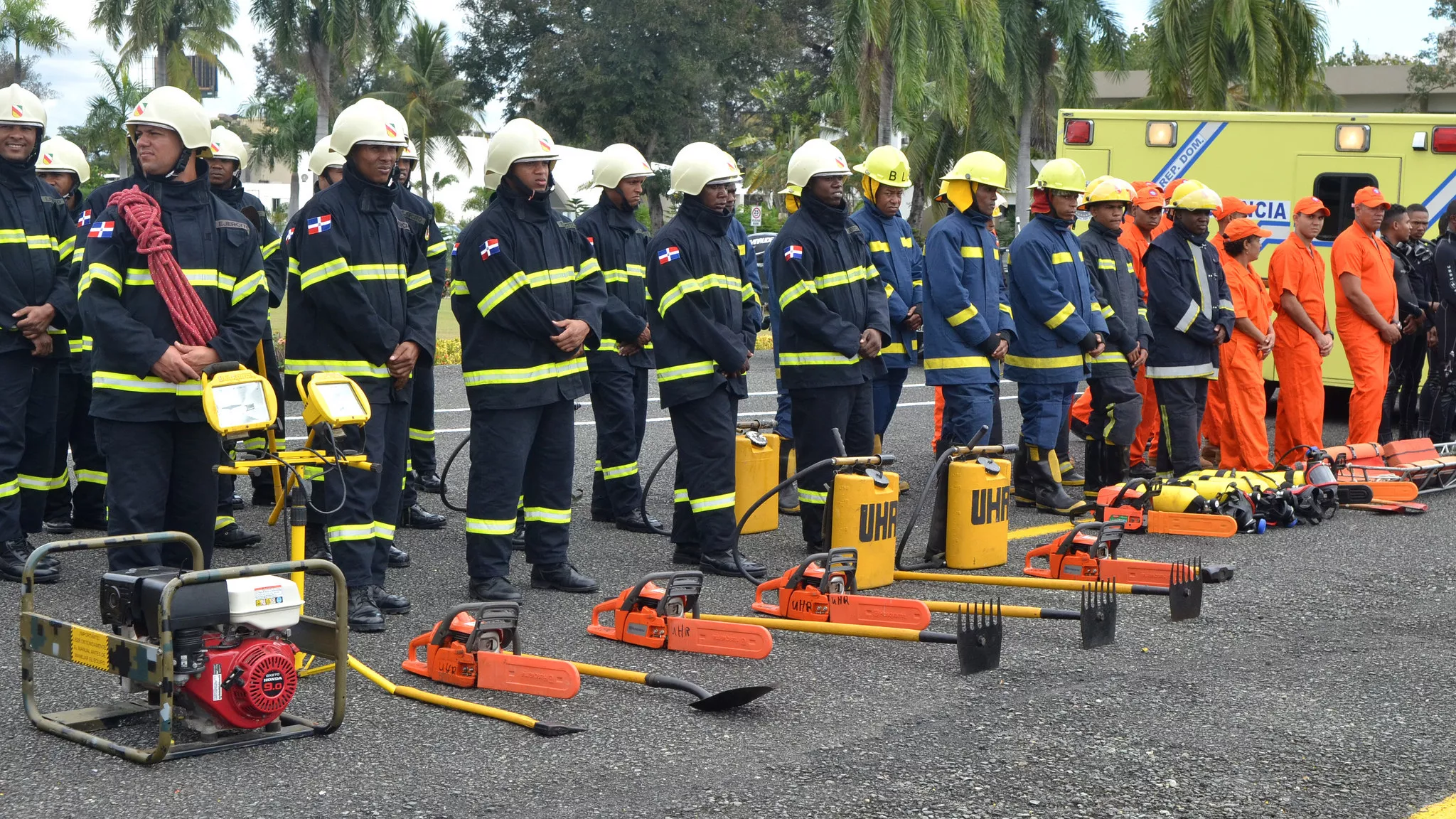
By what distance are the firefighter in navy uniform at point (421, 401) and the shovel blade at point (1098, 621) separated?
3239mm

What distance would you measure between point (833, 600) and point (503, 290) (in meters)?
2.11

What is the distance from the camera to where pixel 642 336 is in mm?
9312

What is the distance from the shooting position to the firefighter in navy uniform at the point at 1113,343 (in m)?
10.4

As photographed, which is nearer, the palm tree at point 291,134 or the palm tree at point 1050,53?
the palm tree at point 1050,53

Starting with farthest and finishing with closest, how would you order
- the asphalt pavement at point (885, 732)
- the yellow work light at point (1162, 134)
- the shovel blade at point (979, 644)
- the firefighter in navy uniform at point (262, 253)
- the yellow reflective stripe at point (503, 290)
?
the yellow work light at point (1162, 134) → the firefighter in navy uniform at point (262, 253) → the yellow reflective stripe at point (503, 290) → the shovel blade at point (979, 644) → the asphalt pavement at point (885, 732)

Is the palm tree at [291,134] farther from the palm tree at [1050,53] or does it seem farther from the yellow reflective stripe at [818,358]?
the yellow reflective stripe at [818,358]

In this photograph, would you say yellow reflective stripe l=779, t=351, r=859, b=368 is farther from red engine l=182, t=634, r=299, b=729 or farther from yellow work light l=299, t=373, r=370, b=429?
red engine l=182, t=634, r=299, b=729

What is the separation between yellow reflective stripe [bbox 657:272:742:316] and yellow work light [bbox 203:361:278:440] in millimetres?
2521

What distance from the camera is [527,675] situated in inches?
221

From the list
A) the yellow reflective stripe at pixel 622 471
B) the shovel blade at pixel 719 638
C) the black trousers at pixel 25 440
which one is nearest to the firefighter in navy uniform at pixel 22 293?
the black trousers at pixel 25 440

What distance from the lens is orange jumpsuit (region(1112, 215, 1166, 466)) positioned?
11.5 meters

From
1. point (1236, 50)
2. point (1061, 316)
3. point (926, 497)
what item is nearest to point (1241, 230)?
point (1061, 316)

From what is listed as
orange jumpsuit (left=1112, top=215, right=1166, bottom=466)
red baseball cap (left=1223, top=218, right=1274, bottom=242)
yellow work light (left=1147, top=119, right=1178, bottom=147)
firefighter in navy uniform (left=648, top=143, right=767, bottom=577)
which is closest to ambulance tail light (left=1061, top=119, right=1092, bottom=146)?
yellow work light (left=1147, top=119, right=1178, bottom=147)

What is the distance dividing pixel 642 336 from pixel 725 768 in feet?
15.6
